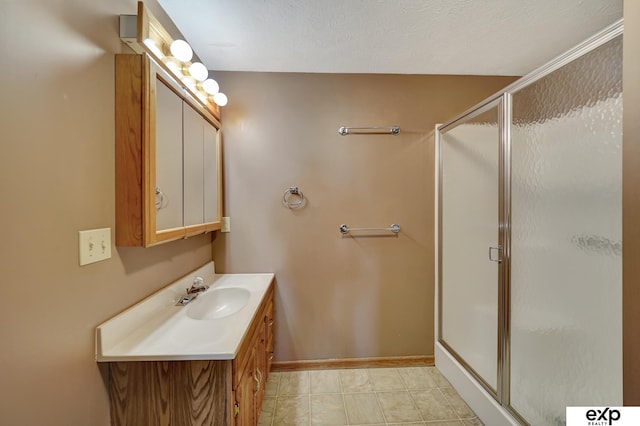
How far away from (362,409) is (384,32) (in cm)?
239

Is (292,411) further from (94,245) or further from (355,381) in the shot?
(94,245)

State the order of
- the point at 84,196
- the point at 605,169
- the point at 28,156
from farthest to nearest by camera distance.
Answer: the point at 605,169 → the point at 84,196 → the point at 28,156

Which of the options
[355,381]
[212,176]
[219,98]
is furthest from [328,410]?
[219,98]

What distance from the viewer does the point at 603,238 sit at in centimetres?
102

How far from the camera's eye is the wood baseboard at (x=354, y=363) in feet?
6.51

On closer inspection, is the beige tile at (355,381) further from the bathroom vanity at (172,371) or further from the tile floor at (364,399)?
the bathroom vanity at (172,371)

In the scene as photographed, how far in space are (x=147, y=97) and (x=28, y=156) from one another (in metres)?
0.49

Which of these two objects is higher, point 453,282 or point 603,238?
point 603,238

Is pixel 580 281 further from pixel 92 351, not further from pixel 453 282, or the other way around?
pixel 92 351

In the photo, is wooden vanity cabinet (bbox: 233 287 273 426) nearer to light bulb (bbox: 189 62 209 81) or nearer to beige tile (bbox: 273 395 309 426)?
beige tile (bbox: 273 395 309 426)

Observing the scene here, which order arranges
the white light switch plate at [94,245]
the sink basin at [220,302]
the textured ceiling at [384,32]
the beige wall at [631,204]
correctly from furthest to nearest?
the sink basin at [220,302], the textured ceiling at [384,32], the white light switch plate at [94,245], the beige wall at [631,204]

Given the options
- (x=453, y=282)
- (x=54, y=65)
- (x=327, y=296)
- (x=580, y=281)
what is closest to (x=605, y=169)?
(x=580, y=281)

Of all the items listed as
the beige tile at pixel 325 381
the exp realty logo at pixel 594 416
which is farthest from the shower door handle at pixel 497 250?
the beige tile at pixel 325 381

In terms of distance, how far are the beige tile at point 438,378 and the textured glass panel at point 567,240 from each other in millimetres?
551
